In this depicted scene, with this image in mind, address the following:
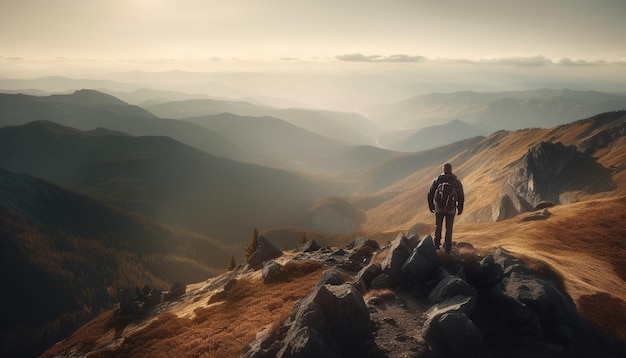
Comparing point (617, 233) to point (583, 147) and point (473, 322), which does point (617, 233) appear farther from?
point (583, 147)

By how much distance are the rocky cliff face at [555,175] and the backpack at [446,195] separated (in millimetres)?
84632

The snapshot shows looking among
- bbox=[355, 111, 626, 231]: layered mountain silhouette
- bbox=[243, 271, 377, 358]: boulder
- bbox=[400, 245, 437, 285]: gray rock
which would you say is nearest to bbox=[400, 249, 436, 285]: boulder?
bbox=[400, 245, 437, 285]: gray rock

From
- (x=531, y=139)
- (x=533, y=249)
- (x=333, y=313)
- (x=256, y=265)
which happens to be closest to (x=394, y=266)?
(x=333, y=313)

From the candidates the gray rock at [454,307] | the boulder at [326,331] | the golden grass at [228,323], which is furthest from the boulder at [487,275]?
the golden grass at [228,323]

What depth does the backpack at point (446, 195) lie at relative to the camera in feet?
77.3

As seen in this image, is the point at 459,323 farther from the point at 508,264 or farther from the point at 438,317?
the point at 508,264

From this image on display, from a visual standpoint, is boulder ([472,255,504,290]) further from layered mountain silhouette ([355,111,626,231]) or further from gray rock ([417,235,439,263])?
layered mountain silhouette ([355,111,626,231])

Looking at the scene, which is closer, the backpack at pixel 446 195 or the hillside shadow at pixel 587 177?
the backpack at pixel 446 195

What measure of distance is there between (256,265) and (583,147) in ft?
456

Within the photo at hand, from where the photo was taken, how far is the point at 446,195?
23.6 metres

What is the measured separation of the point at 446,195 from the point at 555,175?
4434 inches

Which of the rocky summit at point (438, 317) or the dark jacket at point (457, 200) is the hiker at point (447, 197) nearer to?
the dark jacket at point (457, 200)

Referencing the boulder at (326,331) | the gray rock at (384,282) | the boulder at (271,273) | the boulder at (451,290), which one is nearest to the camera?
the boulder at (326,331)

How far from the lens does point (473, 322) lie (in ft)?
54.1
